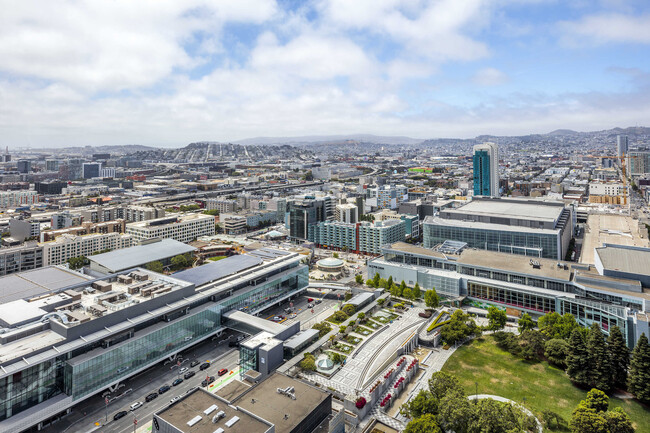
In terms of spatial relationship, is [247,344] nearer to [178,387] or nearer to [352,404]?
[178,387]

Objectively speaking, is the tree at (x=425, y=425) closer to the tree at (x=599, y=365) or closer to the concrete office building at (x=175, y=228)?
the tree at (x=599, y=365)

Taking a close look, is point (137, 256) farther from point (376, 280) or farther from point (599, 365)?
point (599, 365)

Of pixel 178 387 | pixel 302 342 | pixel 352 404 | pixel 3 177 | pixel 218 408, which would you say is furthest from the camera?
pixel 3 177

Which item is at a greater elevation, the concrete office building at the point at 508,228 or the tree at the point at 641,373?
the concrete office building at the point at 508,228

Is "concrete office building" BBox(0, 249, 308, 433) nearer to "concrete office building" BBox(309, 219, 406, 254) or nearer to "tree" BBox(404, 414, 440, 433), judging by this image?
"tree" BBox(404, 414, 440, 433)

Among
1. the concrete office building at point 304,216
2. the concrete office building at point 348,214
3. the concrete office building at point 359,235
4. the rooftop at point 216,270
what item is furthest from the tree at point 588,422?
the concrete office building at point 304,216

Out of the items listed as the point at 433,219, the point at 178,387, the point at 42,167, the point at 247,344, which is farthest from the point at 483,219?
the point at 42,167
